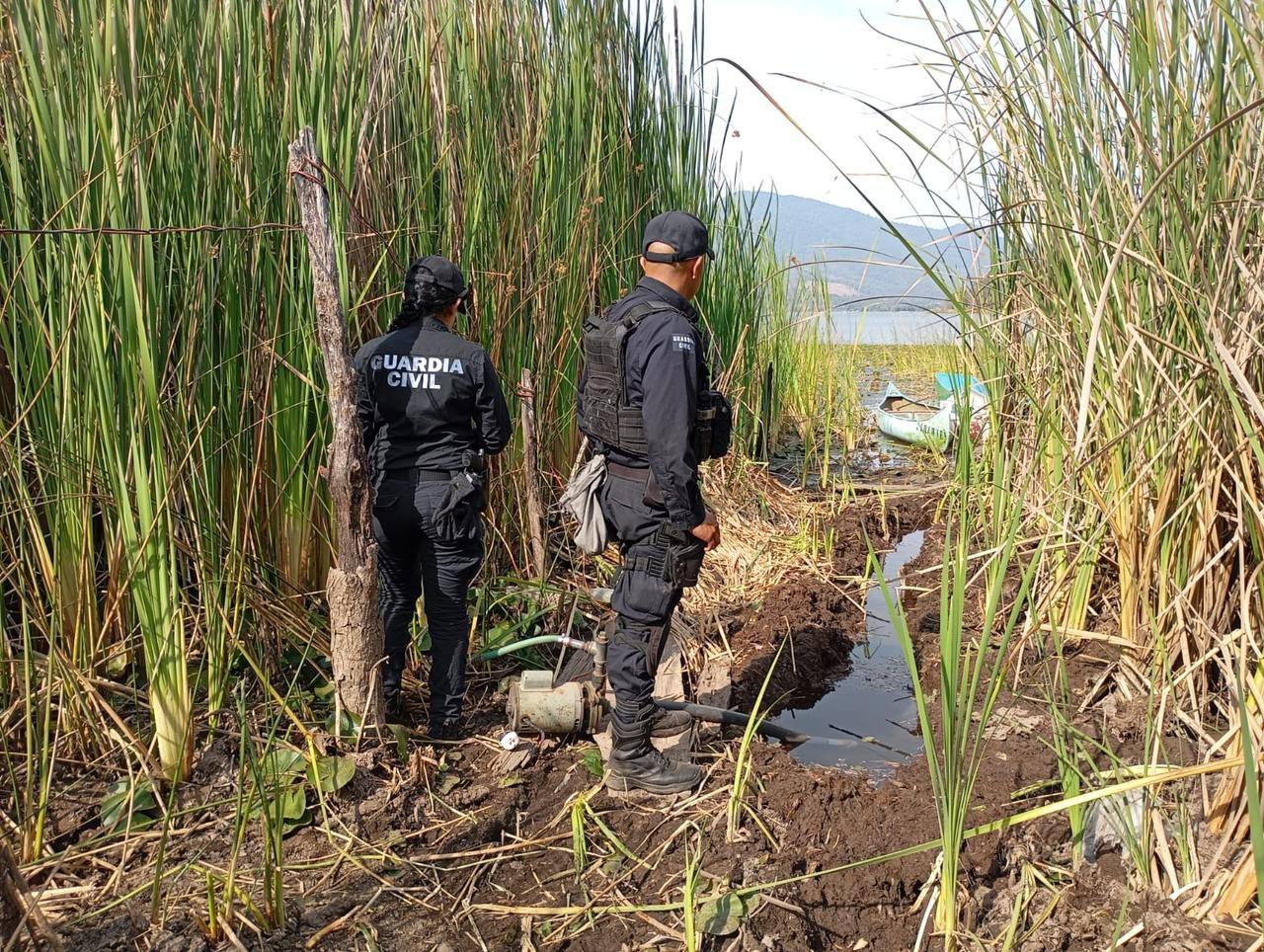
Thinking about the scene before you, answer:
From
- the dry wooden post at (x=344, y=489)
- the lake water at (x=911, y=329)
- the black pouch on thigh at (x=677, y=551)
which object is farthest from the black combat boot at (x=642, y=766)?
the lake water at (x=911, y=329)

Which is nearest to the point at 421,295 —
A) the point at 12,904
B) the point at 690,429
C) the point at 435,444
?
the point at 435,444

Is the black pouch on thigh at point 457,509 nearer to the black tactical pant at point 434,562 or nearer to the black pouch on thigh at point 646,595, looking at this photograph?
the black tactical pant at point 434,562

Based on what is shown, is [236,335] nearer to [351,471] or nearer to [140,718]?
[351,471]

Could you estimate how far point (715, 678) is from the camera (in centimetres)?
385

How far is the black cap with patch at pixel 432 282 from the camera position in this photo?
121 inches

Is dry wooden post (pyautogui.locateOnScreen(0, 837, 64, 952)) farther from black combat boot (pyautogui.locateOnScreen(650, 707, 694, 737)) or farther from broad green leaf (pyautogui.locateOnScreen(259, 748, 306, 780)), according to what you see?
black combat boot (pyautogui.locateOnScreen(650, 707, 694, 737))

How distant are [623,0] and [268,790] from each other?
4273 mm

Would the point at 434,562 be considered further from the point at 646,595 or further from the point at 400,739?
the point at 646,595

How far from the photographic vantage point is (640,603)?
2986mm

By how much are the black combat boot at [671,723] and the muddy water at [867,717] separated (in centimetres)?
56

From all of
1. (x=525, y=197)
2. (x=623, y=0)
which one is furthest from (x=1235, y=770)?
(x=623, y=0)

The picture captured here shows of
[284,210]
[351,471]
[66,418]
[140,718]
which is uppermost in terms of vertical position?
[284,210]

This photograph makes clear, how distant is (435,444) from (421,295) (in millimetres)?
497

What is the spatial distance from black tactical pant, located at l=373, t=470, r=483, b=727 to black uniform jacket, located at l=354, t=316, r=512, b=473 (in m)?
0.09
